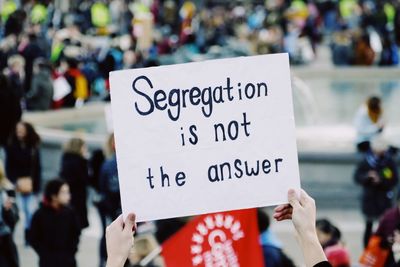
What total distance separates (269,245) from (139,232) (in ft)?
12.3

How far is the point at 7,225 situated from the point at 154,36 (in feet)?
62.6

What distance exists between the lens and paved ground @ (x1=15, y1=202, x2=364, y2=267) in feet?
38.8

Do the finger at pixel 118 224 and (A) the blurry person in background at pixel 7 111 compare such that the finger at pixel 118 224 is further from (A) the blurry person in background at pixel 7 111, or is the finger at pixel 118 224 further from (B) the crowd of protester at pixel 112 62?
(A) the blurry person in background at pixel 7 111

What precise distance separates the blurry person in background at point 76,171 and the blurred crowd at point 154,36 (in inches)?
219

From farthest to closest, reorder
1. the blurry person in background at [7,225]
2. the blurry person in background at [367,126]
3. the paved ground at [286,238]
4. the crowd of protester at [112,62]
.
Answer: the blurry person in background at [367,126] → the paved ground at [286,238] → the blurry person in background at [7,225] → the crowd of protester at [112,62]

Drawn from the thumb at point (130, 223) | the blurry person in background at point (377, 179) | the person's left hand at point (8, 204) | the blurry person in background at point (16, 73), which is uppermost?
the blurry person in background at point (16, 73)

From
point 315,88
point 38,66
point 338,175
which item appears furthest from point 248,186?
point 315,88

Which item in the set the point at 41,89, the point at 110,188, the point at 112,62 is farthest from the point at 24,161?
the point at 112,62

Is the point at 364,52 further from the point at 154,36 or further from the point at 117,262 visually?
the point at 117,262

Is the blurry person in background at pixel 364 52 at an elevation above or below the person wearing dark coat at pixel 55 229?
above

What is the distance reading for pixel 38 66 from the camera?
17.4 metres

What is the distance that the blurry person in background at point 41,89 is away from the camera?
1757 cm

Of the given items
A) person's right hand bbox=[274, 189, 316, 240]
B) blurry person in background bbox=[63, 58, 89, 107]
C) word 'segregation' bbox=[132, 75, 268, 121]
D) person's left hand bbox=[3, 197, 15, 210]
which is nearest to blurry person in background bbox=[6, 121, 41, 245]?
person's left hand bbox=[3, 197, 15, 210]

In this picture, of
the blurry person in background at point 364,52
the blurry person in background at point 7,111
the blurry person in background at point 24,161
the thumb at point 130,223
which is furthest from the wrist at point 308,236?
the blurry person in background at point 364,52
